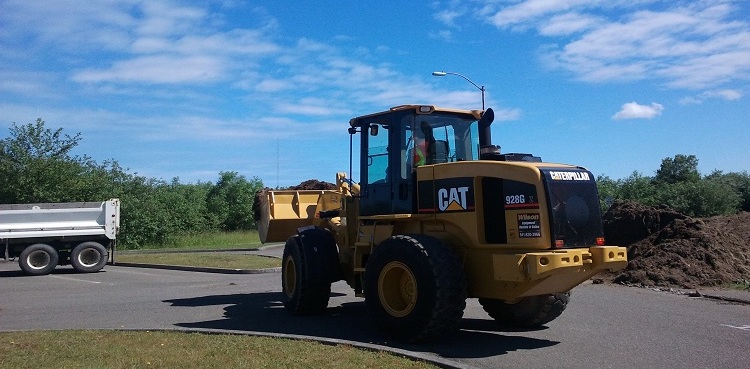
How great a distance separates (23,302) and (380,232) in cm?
845

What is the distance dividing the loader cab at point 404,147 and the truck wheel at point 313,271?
1.17 metres

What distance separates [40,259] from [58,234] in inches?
37.0

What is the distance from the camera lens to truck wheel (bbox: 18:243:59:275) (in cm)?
2188

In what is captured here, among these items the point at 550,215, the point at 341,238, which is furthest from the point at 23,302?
the point at 550,215

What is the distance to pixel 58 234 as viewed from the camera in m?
22.3

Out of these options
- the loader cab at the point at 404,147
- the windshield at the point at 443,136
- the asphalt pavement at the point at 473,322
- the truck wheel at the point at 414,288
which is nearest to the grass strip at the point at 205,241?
the asphalt pavement at the point at 473,322

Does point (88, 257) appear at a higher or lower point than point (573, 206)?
lower

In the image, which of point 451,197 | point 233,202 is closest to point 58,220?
point 451,197

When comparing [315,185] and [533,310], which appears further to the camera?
[315,185]

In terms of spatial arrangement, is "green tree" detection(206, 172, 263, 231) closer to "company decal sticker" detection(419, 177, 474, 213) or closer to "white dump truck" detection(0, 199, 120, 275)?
"white dump truck" detection(0, 199, 120, 275)

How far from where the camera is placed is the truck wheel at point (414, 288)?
330 inches

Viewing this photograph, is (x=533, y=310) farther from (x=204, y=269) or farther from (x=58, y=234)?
(x=58, y=234)

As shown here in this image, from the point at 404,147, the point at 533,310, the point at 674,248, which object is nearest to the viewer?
the point at 533,310

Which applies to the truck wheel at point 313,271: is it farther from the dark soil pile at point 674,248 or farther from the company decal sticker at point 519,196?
the dark soil pile at point 674,248
